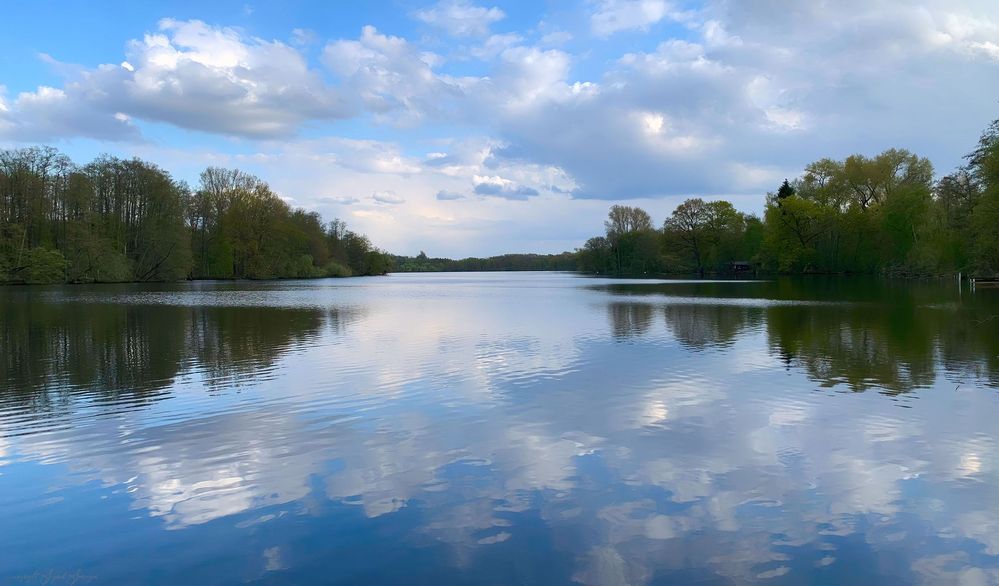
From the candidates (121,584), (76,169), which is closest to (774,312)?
(121,584)

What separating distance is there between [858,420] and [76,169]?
7234cm

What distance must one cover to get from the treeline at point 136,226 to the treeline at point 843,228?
53867 mm

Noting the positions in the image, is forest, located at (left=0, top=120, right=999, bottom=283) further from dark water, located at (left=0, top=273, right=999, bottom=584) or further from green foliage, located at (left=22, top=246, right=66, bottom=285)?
dark water, located at (left=0, top=273, right=999, bottom=584)

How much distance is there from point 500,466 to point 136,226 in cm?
7319

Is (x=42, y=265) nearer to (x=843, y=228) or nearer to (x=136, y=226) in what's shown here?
(x=136, y=226)

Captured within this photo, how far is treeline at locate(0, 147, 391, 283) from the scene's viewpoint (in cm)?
5897

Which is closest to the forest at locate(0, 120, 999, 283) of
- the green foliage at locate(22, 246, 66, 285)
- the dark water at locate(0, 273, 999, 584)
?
the green foliage at locate(22, 246, 66, 285)

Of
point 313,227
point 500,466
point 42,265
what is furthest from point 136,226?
point 500,466

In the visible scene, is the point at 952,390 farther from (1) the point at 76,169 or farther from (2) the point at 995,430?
(1) the point at 76,169

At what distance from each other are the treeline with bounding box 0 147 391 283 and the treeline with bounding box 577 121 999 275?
177ft

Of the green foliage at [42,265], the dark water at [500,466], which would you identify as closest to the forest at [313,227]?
the green foliage at [42,265]

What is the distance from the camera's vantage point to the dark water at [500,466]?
17.1 feet

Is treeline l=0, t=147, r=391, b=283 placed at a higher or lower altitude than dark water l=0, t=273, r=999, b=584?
higher

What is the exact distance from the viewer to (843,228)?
77.4 m
